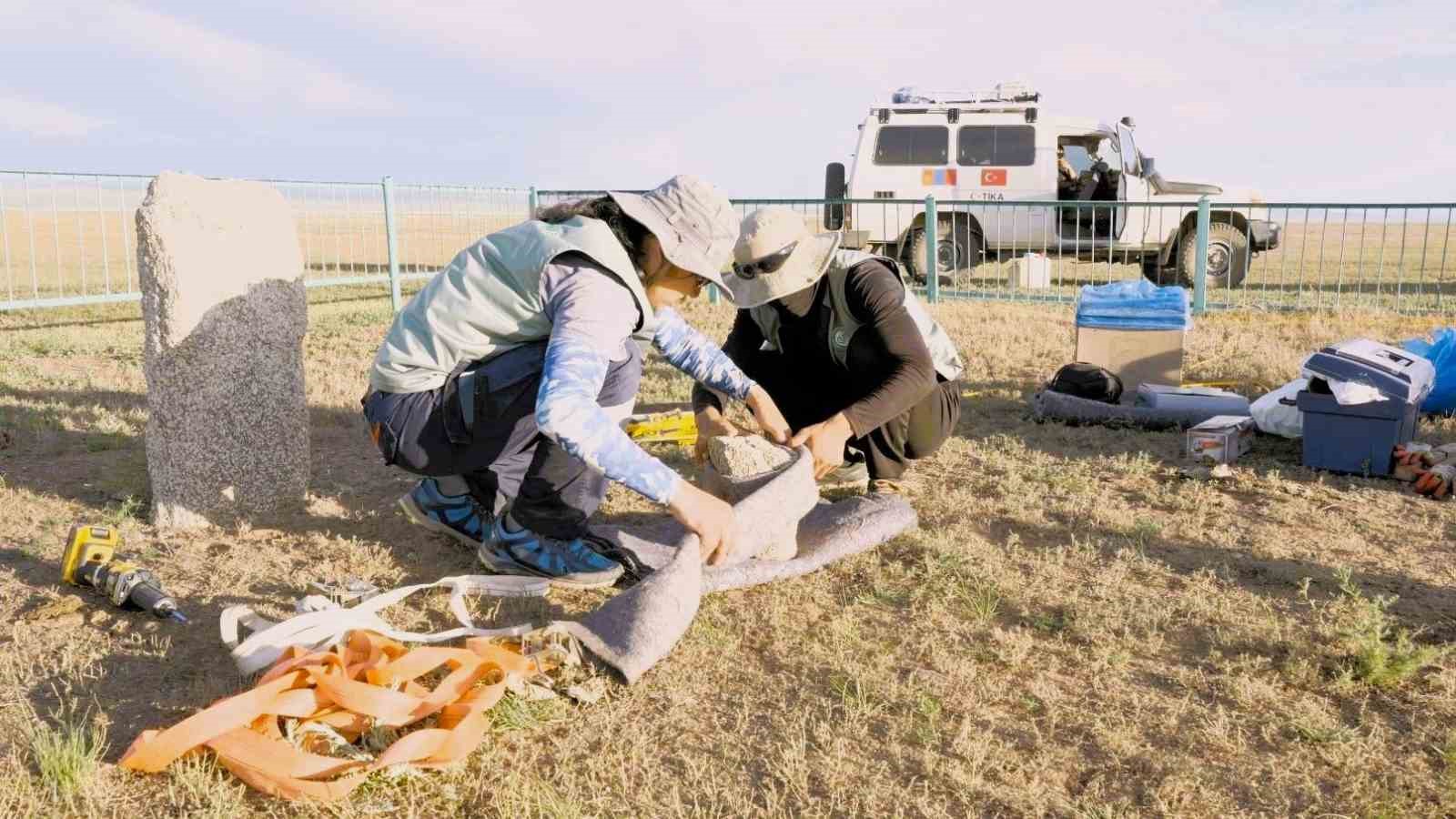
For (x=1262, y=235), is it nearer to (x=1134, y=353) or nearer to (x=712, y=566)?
(x=1134, y=353)

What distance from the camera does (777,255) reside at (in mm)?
3539

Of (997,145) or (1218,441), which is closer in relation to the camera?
(1218,441)

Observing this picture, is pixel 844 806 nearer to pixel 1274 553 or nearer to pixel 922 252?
pixel 1274 553

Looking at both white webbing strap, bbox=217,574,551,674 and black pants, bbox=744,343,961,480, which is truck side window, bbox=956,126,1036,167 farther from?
white webbing strap, bbox=217,574,551,674

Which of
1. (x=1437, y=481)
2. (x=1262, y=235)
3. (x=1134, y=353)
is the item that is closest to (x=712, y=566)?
(x=1437, y=481)

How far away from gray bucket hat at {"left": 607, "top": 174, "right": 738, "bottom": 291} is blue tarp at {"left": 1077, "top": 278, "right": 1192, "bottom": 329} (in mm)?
3846

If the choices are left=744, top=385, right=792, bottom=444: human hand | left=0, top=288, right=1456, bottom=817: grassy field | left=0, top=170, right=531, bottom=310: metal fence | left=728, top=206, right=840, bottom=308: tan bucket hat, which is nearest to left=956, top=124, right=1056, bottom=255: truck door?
left=0, top=170, right=531, bottom=310: metal fence

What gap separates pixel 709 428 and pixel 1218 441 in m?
2.38

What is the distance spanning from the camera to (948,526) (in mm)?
3719

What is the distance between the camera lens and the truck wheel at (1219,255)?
1220 centimetres

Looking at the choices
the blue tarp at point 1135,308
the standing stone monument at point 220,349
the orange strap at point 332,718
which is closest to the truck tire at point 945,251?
the blue tarp at point 1135,308

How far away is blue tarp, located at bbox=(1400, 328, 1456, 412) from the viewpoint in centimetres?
525

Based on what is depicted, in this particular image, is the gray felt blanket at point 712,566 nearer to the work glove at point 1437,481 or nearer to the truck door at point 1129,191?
Answer: the work glove at point 1437,481

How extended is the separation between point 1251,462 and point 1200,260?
20.7 ft
